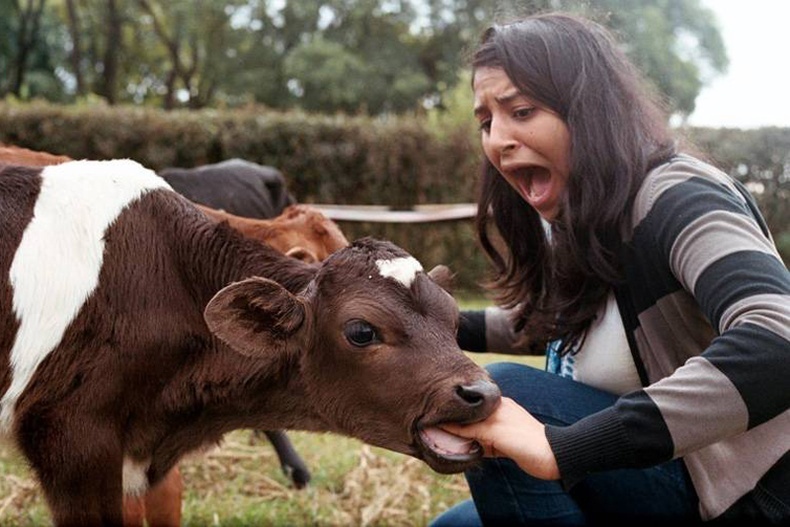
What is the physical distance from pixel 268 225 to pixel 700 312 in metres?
2.56

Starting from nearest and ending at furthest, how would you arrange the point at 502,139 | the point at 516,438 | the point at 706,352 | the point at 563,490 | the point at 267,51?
the point at 706,352 → the point at 516,438 → the point at 502,139 → the point at 563,490 → the point at 267,51

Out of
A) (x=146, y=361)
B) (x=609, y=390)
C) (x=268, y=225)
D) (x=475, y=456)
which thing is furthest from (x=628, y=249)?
(x=268, y=225)

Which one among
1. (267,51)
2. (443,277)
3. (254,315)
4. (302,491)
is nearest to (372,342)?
(254,315)

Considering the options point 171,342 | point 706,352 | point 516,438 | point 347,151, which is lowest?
point 347,151

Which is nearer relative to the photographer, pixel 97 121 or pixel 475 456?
pixel 475 456

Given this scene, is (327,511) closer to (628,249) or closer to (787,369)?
(628,249)

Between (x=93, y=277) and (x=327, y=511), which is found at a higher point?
(x=93, y=277)

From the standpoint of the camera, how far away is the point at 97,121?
42.0 feet

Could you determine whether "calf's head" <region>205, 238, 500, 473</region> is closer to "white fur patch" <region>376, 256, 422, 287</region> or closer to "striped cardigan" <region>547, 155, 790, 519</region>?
"white fur patch" <region>376, 256, 422, 287</region>

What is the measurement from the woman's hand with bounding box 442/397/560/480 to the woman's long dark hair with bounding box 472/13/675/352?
2.15ft

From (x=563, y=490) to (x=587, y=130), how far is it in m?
1.17

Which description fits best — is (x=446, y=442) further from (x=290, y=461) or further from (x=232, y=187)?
(x=232, y=187)

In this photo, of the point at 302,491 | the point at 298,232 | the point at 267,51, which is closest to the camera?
the point at 298,232

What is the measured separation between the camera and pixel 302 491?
203 inches
